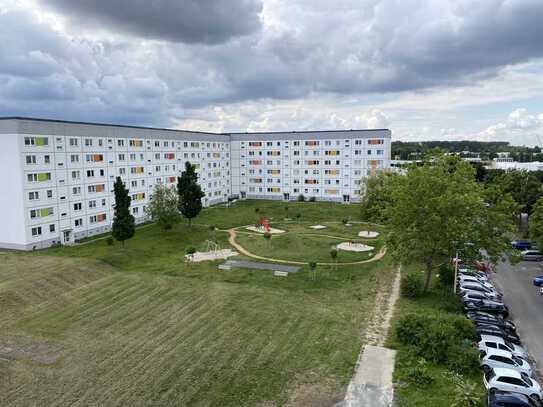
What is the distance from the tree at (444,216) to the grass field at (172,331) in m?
5.84

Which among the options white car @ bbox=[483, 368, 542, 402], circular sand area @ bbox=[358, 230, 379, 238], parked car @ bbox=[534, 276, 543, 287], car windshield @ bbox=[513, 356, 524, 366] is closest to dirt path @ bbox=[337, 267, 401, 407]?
white car @ bbox=[483, 368, 542, 402]

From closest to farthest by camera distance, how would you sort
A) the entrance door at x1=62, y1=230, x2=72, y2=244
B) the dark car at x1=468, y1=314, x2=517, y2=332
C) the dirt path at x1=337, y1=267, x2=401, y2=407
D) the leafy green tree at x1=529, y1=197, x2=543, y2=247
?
1. the dirt path at x1=337, y1=267, x2=401, y2=407
2. the dark car at x1=468, y1=314, x2=517, y2=332
3. the leafy green tree at x1=529, y1=197, x2=543, y2=247
4. the entrance door at x1=62, y1=230, x2=72, y2=244

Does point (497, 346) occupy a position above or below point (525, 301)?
above

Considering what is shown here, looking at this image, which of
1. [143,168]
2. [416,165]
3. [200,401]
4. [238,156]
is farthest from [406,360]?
[238,156]

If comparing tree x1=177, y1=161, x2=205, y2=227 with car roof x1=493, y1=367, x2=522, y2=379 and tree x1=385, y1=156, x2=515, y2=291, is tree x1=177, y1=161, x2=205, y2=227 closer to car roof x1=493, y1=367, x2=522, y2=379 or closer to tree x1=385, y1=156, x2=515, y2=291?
tree x1=385, y1=156, x2=515, y2=291

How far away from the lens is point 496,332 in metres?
24.3

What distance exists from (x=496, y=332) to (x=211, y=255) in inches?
1149

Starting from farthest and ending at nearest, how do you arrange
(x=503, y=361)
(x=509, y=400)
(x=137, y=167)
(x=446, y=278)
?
(x=137, y=167), (x=446, y=278), (x=503, y=361), (x=509, y=400)

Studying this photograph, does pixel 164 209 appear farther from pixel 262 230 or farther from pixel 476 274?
pixel 476 274

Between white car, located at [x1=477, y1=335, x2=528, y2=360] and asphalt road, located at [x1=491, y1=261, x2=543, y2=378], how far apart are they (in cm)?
107

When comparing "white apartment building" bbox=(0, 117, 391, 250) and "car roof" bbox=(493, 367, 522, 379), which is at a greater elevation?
"white apartment building" bbox=(0, 117, 391, 250)

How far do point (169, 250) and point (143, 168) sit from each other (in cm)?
2399

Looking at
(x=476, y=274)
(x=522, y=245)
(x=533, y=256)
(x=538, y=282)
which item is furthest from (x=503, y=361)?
(x=522, y=245)

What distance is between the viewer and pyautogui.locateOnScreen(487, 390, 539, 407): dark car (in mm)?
17297
